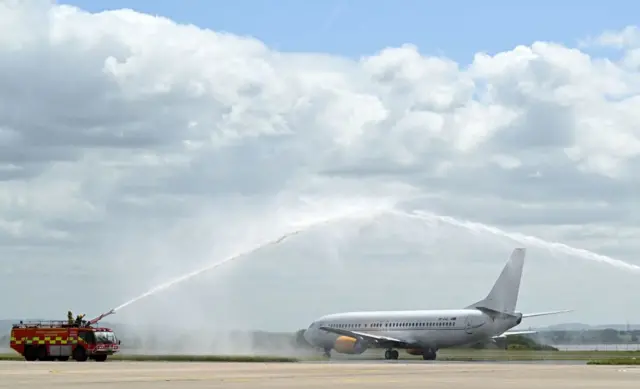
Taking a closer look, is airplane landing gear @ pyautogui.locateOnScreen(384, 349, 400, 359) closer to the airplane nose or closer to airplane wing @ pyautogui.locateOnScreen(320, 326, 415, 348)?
airplane wing @ pyautogui.locateOnScreen(320, 326, 415, 348)

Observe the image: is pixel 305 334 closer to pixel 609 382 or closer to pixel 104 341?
pixel 104 341

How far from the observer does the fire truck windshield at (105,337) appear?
83.2 meters

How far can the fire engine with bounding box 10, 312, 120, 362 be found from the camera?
272 ft

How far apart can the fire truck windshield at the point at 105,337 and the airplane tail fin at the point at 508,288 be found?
35.3 meters

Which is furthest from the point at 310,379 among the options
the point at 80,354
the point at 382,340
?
the point at 382,340

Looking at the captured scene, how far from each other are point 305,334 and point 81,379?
69.1m

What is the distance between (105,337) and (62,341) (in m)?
3.28

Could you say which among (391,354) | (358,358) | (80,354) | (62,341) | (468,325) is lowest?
(358,358)

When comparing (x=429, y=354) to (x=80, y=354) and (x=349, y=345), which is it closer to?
(x=349, y=345)

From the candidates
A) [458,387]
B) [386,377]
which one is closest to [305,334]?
[386,377]

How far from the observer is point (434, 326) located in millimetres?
102812

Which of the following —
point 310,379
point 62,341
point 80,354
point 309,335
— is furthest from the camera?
point 309,335

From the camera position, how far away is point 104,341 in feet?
275

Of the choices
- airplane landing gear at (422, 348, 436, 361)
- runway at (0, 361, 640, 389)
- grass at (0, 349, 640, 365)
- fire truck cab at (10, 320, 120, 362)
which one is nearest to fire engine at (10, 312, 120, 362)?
fire truck cab at (10, 320, 120, 362)
